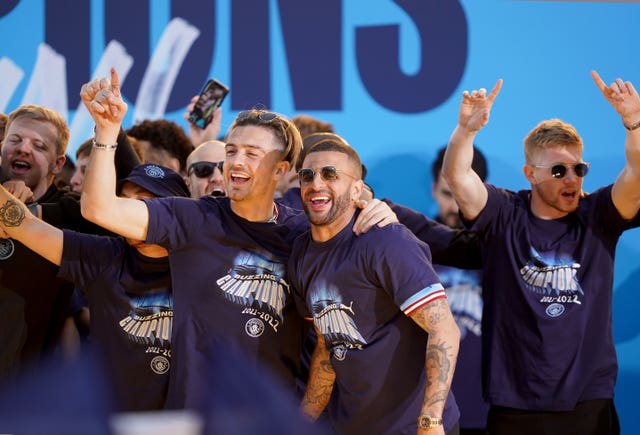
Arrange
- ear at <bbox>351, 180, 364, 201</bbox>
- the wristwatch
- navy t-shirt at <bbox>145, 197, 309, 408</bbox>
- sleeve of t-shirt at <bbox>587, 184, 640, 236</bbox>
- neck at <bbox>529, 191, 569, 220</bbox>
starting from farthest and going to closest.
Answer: neck at <bbox>529, 191, 569, 220</bbox>
sleeve of t-shirt at <bbox>587, 184, 640, 236</bbox>
ear at <bbox>351, 180, 364, 201</bbox>
navy t-shirt at <bbox>145, 197, 309, 408</bbox>
the wristwatch

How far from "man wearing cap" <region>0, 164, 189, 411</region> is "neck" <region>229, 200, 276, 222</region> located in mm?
410

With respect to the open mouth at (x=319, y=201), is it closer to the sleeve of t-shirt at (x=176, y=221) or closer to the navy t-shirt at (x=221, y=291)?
the navy t-shirt at (x=221, y=291)

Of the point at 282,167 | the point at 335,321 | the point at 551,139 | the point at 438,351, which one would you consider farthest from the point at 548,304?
the point at 282,167

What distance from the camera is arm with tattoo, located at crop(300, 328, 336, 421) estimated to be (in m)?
3.45

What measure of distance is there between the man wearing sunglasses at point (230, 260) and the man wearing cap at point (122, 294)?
263 millimetres

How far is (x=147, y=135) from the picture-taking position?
532cm

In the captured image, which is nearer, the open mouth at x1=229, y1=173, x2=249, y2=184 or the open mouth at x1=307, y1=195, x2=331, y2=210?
the open mouth at x1=307, y1=195, x2=331, y2=210

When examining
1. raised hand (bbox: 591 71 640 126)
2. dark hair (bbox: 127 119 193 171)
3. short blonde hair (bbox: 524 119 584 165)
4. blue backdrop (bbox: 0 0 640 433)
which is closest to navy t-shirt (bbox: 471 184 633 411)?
short blonde hair (bbox: 524 119 584 165)

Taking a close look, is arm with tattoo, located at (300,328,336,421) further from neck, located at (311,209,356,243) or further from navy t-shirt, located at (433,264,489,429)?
navy t-shirt, located at (433,264,489,429)

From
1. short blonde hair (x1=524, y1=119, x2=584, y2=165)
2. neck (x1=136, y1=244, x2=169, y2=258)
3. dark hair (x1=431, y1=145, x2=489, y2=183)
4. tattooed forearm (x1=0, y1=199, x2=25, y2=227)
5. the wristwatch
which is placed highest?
short blonde hair (x1=524, y1=119, x2=584, y2=165)

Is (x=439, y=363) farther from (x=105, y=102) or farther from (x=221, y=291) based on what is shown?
(x=105, y=102)

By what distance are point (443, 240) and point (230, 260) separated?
4.51 ft

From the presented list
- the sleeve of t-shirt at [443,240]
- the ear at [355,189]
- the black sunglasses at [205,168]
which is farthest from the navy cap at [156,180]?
the sleeve of t-shirt at [443,240]

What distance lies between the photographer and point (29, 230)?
11.7 ft
